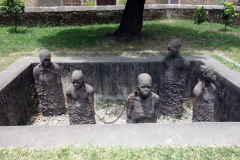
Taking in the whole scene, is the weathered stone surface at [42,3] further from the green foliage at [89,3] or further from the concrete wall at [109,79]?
the concrete wall at [109,79]

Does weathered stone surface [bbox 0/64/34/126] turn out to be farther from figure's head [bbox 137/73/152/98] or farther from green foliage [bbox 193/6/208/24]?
Result: green foliage [bbox 193/6/208/24]

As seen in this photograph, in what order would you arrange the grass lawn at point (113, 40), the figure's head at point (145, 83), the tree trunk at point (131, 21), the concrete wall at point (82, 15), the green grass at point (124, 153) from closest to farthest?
the green grass at point (124, 153)
the figure's head at point (145, 83)
the grass lawn at point (113, 40)
the tree trunk at point (131, 21)
the concrete wall at point (82, 15)

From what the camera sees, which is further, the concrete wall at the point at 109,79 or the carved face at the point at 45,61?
the carved face at the point at 45,61

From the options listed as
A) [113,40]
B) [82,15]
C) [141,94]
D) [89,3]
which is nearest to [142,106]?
[141,94]

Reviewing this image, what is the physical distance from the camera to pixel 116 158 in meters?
2.59

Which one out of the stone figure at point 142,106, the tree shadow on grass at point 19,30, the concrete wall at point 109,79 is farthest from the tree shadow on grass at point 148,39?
the stone figure at point 142,106

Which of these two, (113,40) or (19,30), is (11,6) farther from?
(113,40)

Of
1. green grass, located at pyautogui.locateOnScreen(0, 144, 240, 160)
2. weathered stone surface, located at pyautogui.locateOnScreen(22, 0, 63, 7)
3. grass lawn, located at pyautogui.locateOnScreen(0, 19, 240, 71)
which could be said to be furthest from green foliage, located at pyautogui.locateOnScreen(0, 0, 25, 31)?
green grass, located at pyautogui.locateOnScreen(0, 144, 240, 160)

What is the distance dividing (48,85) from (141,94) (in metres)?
2.53

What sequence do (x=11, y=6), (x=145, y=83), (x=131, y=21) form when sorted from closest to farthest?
(x=145, y=83)
(x=131, y=21)
(x=11, y=6)

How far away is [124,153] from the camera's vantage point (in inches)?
104

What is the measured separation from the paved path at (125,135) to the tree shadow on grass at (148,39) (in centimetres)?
546

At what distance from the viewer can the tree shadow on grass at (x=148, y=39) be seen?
8.35 m

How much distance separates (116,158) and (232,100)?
3.04m
